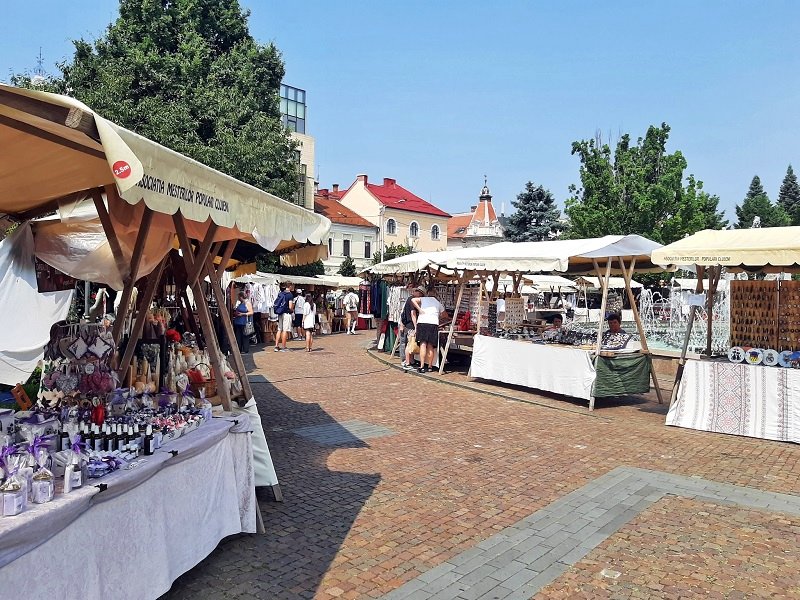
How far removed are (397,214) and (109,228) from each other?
55.3 m

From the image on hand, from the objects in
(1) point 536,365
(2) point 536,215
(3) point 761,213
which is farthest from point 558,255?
(3) point 761,213

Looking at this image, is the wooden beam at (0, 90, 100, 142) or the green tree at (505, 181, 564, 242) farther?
the green tree at (505, 181, 564, 242)

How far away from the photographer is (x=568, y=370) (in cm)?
1012

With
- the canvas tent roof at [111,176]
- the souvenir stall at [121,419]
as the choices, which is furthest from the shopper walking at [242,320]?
the canvas tent roof at [111,176]

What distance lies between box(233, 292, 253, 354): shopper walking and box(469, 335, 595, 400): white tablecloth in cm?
773

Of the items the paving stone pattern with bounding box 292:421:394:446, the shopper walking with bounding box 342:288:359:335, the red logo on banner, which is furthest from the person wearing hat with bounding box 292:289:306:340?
the red logo on banner

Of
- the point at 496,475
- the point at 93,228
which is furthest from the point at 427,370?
the point at 93,228

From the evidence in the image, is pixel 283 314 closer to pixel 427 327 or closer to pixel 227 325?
pixel 427 327

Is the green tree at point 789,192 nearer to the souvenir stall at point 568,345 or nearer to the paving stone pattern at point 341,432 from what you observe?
the souvenir stall at point 568,345

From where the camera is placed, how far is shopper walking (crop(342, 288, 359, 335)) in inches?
1021

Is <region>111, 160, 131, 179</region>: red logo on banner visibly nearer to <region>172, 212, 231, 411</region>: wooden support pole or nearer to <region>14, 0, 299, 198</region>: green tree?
<region>172, 212, 231, 411</region>: wooden support pole

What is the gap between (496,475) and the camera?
20.3 ft

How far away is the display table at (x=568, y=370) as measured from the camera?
32.0ft

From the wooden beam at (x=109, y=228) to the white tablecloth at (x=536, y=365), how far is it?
23.2 feet
